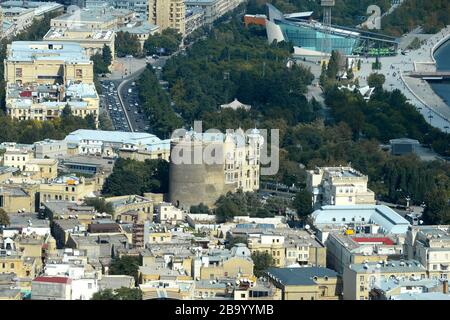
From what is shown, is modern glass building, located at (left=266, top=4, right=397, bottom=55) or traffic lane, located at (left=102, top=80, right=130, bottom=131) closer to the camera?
traffic lane, located at (left=102, top=80, right=130, bottom=131)

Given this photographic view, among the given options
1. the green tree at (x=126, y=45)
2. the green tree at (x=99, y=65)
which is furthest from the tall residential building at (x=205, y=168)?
the green tree at (x=126, y=45)

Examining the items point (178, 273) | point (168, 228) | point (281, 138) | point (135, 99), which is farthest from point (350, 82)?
point (178, 273)

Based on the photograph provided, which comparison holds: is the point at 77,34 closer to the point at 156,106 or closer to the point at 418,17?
the point at 156,106

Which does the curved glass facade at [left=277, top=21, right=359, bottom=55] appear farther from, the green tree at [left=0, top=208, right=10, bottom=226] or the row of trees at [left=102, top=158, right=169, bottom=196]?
the green tree at [left=0, top=208, right=10, bottom=226]

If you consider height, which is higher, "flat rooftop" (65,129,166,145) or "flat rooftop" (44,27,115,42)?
"flat rooftop" (44,27,115,42)

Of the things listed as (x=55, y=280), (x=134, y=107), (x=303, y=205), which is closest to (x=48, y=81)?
(x=134, y=107)

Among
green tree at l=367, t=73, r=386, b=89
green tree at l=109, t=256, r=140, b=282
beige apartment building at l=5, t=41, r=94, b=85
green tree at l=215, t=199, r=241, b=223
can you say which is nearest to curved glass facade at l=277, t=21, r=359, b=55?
green tree at l=367, t=73, r=386, b=89
